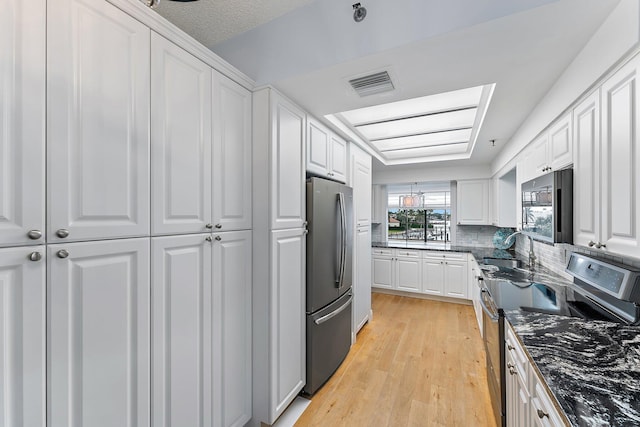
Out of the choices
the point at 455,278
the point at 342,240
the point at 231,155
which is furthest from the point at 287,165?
the point at 455,278

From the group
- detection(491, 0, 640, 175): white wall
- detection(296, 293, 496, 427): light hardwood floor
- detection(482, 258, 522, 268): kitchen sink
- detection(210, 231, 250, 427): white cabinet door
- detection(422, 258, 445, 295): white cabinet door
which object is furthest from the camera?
detection(422, 258, 445, 295): white cabinet door

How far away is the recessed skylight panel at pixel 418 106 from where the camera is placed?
85.8 inches

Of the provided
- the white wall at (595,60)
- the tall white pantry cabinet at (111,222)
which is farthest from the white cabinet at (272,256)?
the white wall at (595,60)

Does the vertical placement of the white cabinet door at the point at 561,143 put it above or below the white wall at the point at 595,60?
below

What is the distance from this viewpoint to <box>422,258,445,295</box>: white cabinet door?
4.53 metres

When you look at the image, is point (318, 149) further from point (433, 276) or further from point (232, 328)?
point (433, 276)

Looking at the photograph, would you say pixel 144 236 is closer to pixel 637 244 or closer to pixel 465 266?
pixel 637 244

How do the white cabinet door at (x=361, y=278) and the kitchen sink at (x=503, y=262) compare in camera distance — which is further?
the white cabinet door at (x=361, y=278)

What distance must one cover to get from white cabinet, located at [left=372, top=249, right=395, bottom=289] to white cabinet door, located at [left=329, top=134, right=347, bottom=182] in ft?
8.11

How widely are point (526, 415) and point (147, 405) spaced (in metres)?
1.64

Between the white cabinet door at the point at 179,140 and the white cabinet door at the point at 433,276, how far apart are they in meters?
4.10

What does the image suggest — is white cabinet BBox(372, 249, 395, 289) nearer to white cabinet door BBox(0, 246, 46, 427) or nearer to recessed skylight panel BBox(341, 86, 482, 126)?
recessed skylight panel BBox(341, 86, 482, 126)

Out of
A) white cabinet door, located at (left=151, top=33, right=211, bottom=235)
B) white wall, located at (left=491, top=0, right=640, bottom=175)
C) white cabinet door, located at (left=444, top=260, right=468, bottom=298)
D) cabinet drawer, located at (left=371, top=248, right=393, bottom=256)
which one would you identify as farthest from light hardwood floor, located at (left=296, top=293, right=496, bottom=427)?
white wall, located at (left=491, top=0, right=640, bottom=175)

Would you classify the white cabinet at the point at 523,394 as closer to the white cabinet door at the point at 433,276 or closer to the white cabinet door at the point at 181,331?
the white cabinet door at the point at 181,331
